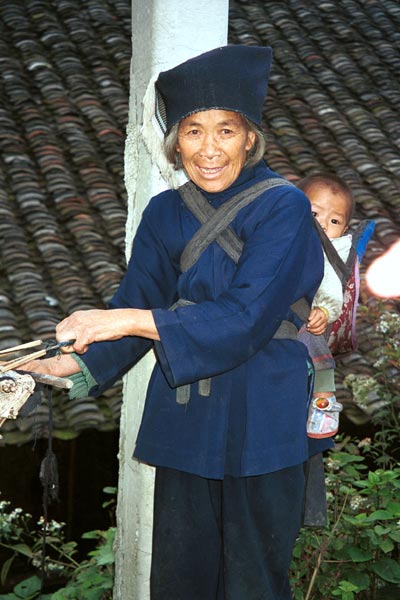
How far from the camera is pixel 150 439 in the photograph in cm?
260

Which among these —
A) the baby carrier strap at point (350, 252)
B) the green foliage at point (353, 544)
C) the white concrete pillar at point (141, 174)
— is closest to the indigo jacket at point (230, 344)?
the baby carrier strap at point (350, 252)

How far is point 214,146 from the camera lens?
99.0 inches

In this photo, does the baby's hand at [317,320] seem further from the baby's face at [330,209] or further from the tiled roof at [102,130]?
the tiled roof at [102,130]

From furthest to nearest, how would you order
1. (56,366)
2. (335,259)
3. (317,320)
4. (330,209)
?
(330,209) → (335,259) → (317,320) → (56,366)

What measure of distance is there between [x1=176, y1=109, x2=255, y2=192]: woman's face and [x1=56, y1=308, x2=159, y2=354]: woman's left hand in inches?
14.8

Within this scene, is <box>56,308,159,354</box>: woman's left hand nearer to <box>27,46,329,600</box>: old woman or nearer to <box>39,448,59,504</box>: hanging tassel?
<box>27,46,329,600</box>: old woman

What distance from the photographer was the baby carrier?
9.80ft

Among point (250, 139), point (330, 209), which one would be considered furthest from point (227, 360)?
point (330, 209)

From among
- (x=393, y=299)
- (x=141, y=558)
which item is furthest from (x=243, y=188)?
(x=393, y=299)

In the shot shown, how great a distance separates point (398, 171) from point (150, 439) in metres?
6.94

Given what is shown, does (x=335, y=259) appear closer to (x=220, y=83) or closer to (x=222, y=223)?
(x=222, y=223)

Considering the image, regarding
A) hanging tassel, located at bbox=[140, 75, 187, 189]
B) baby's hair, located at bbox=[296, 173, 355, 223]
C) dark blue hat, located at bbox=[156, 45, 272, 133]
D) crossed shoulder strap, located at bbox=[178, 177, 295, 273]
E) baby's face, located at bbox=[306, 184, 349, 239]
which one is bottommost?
baby's face, located at bbox=[306, 184, 349, 239]

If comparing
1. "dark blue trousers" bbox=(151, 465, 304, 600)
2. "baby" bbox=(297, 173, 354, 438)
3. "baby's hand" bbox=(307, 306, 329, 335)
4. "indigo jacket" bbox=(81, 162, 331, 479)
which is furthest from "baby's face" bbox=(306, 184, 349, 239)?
"dark blue trousers" bbox=(151, 465, 304, 600)

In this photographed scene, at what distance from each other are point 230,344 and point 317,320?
47 cm
